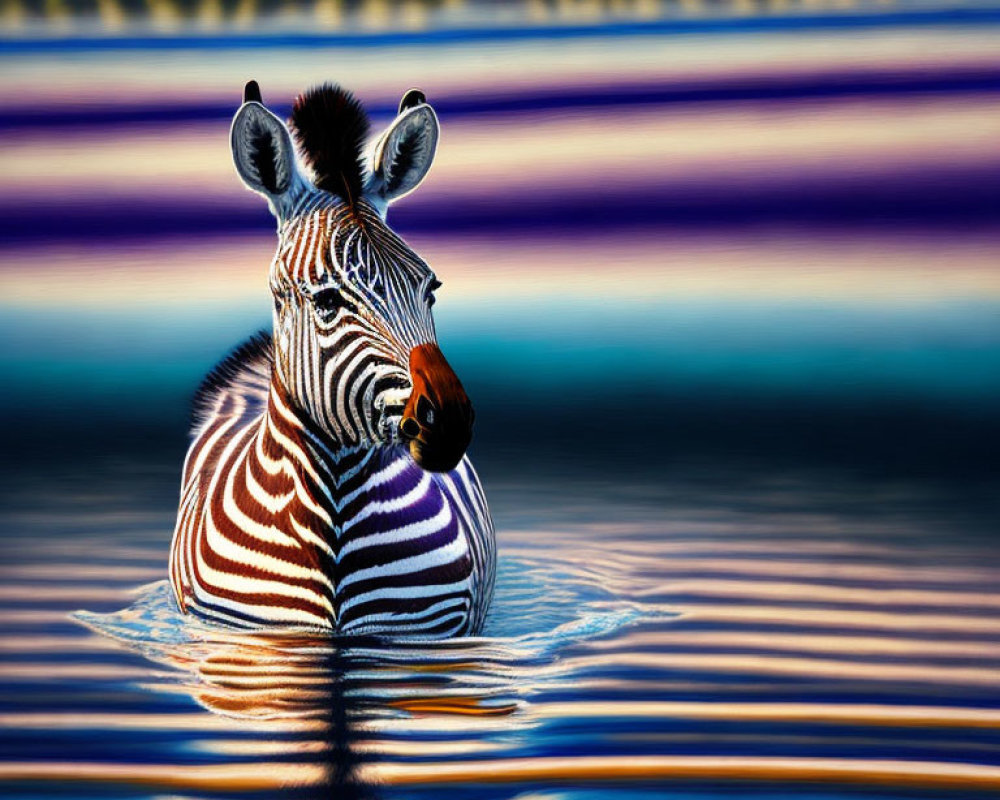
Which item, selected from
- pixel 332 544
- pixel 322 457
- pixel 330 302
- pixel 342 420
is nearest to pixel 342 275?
pixel 330 302

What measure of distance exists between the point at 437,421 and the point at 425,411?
0.05 meters

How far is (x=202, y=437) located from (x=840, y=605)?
2232mm

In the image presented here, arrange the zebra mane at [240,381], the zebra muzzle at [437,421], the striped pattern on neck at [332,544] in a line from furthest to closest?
the zebra mane at [240,381]
the striped pattern on neck at [332,544]
the zebra muzzle at [437,421]

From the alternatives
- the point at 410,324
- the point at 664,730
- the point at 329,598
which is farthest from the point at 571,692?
the point at 410,324

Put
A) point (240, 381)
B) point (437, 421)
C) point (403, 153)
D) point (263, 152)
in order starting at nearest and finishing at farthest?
point (437, 421) → point (263, 152) → point (403, 153) → point (240, 381)

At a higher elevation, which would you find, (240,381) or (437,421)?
(240,381)

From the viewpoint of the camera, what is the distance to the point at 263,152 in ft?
15.6

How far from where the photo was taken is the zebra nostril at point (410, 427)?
170 inches

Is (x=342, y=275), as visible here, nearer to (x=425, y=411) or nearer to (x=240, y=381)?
(x=425, y=411)

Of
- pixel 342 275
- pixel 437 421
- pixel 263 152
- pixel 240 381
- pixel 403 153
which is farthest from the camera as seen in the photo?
pixel 240 381

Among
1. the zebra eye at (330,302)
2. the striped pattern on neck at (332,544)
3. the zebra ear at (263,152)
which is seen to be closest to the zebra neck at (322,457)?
the striped pattern on neck at (332,544)

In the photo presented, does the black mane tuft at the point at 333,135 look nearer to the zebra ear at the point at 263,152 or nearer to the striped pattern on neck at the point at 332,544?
the zebra ear at the point at 263,152

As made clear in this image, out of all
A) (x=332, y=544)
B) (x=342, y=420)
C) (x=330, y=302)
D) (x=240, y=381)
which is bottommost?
(x=332, y=544)

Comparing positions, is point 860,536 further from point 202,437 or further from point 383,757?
point 383,757
